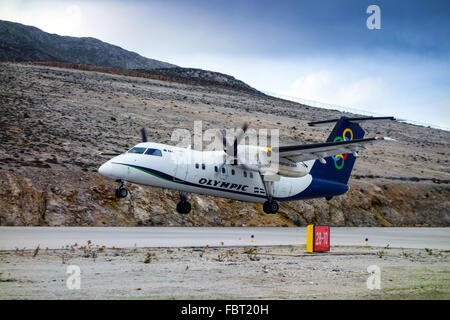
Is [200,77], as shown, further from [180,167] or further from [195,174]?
[180,167]

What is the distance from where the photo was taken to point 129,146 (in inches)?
1775

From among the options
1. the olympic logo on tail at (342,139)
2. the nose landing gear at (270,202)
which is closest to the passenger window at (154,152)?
the nose landing gear at (270,202)

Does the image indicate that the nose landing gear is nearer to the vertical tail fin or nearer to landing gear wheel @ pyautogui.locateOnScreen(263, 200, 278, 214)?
landing gear wheel @ pyautogui.locateOnScreen(263, 200, 278, 214)

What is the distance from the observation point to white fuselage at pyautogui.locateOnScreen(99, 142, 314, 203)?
25.1 meters

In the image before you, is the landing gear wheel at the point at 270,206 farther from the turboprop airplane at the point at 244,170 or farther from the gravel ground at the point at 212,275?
the gravel ground at the point at 212,275

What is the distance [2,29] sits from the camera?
18762 centimetres

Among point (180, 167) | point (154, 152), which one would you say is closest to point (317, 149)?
point (180, 167)

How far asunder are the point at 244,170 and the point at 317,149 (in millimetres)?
4698

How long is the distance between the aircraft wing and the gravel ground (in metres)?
10.3

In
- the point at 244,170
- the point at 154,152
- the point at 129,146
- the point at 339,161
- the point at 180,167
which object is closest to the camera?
the point at 154,152

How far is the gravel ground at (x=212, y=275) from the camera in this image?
1035 centimetres
